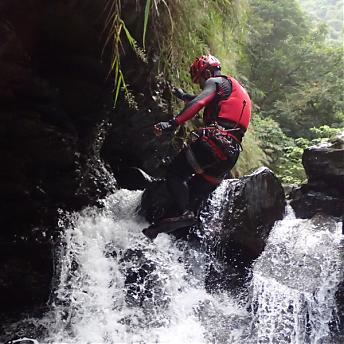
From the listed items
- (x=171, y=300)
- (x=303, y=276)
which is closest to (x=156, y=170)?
(x=171, y=300)

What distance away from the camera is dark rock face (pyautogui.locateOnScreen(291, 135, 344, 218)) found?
6.54 metres

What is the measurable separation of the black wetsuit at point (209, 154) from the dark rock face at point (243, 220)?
1.20 metres

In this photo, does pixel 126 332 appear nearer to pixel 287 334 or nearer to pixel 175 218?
pixel 175 218

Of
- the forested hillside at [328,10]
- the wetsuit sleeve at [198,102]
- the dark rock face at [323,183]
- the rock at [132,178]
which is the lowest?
the rock at [132,178]

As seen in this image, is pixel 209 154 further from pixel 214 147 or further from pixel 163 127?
pixel 163 127

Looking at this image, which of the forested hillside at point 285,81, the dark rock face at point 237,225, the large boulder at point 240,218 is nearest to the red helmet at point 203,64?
the dark rock face at point 237,225

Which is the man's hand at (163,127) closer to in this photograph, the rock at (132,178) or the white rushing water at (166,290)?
the white rushing water at (166,290)

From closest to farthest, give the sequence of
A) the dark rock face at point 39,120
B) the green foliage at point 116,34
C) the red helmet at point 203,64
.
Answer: the green foliage at point 116,34 < the dark rock face at point 39,120 < the red helmet at point 203,64

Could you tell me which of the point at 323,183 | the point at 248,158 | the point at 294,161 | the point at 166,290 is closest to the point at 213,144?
the point at 166,290

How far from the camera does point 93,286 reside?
165 inches

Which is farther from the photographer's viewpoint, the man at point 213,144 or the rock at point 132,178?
the rock at point 132,178

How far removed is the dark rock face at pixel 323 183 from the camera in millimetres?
6535

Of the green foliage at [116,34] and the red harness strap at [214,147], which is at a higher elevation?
the green foliage at [116,34]

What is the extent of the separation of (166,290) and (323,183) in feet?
12.2
